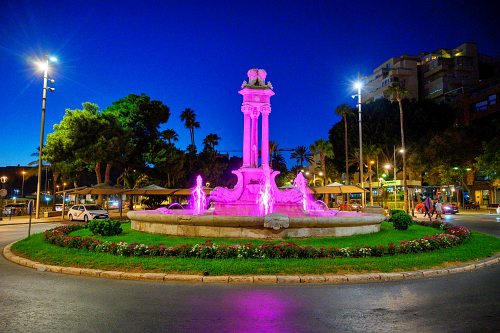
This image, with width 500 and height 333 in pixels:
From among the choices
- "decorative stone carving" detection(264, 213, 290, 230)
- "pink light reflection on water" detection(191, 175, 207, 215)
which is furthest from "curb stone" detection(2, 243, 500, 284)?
"pink light reflection on water" detection(191, 175, 207, 215)

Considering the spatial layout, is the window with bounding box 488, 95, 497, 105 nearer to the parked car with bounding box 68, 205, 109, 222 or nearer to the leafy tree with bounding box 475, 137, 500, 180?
the leafy tree with bounding box 475, 137, 500, 180

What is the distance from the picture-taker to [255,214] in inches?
770

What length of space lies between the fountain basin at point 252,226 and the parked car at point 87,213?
15.6m

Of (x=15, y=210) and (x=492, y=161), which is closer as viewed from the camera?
(x=15, y=210)

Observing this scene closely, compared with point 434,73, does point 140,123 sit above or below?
below

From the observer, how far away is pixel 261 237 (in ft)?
46.0

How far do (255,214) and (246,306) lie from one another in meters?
12.7

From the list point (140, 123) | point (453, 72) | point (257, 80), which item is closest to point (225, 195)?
point (257, 80)

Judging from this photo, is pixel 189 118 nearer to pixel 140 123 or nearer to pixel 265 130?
pixel 140 123

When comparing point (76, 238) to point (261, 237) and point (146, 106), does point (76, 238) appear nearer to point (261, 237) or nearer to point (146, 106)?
point (261, 237)

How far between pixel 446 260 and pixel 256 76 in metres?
15.2

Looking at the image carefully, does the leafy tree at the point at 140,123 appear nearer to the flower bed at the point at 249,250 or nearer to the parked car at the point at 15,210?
the parked car at the point at 15,210

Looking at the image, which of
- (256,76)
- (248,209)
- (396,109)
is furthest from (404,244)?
(396,109)

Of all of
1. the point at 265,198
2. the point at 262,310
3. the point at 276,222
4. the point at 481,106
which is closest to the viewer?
the point at 262,310
